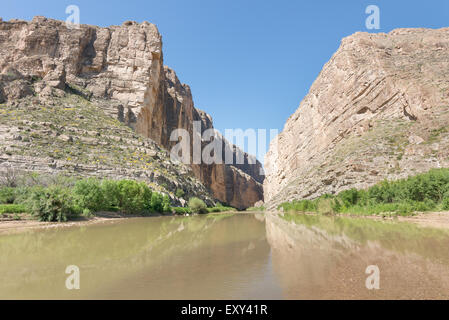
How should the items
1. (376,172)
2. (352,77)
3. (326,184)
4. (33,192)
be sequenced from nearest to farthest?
(33,192), (376,172), (326,184), (352,77)

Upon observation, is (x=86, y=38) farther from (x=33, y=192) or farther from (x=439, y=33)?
(x=439, y=33)

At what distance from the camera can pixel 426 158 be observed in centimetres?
2833

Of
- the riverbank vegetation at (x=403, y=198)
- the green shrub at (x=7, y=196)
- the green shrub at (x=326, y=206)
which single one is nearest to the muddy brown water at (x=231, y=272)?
the riverbank vegetation at (x=403, y=198)

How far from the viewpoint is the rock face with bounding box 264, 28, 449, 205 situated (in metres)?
30.8

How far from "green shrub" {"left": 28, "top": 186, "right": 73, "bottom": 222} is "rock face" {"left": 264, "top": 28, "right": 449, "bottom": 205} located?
1183 inches

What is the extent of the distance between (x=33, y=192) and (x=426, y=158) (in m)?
37.4

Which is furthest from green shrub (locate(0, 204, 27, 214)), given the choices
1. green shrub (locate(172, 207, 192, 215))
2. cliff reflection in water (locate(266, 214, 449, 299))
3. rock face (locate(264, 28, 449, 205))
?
rock face (locate(264, 28, 449, 205))

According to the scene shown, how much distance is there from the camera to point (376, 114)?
41.5m

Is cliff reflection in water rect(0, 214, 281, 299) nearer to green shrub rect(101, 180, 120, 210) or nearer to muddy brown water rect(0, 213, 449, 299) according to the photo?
muddy brown water rect(0, 213, 449, 299)

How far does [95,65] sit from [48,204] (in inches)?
1734

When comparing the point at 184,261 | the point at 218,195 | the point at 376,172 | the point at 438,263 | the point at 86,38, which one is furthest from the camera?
the point at 218,195

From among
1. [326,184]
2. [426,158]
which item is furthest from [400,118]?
[326,184]

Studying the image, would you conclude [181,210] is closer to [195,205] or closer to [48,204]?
[195,205]

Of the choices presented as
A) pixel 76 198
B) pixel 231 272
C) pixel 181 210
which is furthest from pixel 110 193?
pixel 231 272
